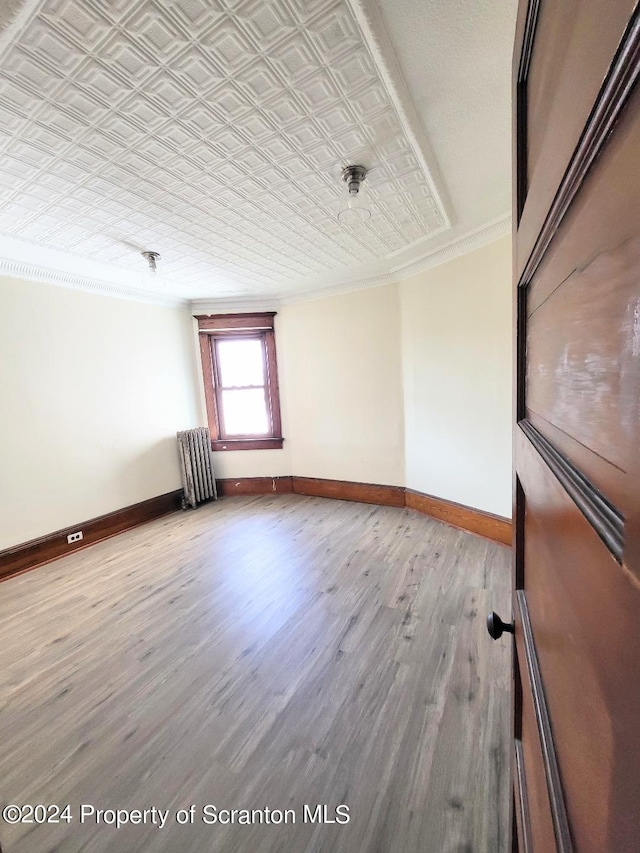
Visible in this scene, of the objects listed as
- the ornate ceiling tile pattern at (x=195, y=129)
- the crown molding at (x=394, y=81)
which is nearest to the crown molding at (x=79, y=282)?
the ornate ceiling tile pattern at (x=195, y=129)

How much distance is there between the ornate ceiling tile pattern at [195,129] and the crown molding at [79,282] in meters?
0.52

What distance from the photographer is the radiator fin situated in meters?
4.22

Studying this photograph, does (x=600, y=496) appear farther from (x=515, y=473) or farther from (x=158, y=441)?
(x=158, y=441)

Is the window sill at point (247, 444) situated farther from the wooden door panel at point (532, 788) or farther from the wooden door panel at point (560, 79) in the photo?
the wooden door panel at point (560, 79)

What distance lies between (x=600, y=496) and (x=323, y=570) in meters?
2.66

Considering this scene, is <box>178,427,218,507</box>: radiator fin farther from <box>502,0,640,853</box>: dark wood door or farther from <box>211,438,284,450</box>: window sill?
<box>502,0,640,853</box>: dark wood door

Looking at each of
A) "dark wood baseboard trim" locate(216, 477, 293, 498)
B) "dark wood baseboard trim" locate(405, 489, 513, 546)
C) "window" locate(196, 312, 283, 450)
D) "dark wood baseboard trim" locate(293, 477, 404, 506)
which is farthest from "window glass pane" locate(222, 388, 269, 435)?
"dark wood baseboard trim" locate(405, 489, 513, 546)

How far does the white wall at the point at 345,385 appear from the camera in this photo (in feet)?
12.5

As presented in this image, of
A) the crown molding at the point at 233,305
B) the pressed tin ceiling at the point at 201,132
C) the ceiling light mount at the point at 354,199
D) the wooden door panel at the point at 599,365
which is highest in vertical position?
the pressed tin ceiling at the point at 201,132

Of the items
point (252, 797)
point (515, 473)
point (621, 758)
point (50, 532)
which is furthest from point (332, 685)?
point (50, 532)

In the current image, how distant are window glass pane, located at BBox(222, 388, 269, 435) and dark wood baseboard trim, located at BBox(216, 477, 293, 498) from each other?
64 centimetres

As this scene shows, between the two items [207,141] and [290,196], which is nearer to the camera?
[207,141]

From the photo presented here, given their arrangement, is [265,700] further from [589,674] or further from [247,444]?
[247,444]

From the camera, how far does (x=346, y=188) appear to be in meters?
2.04
